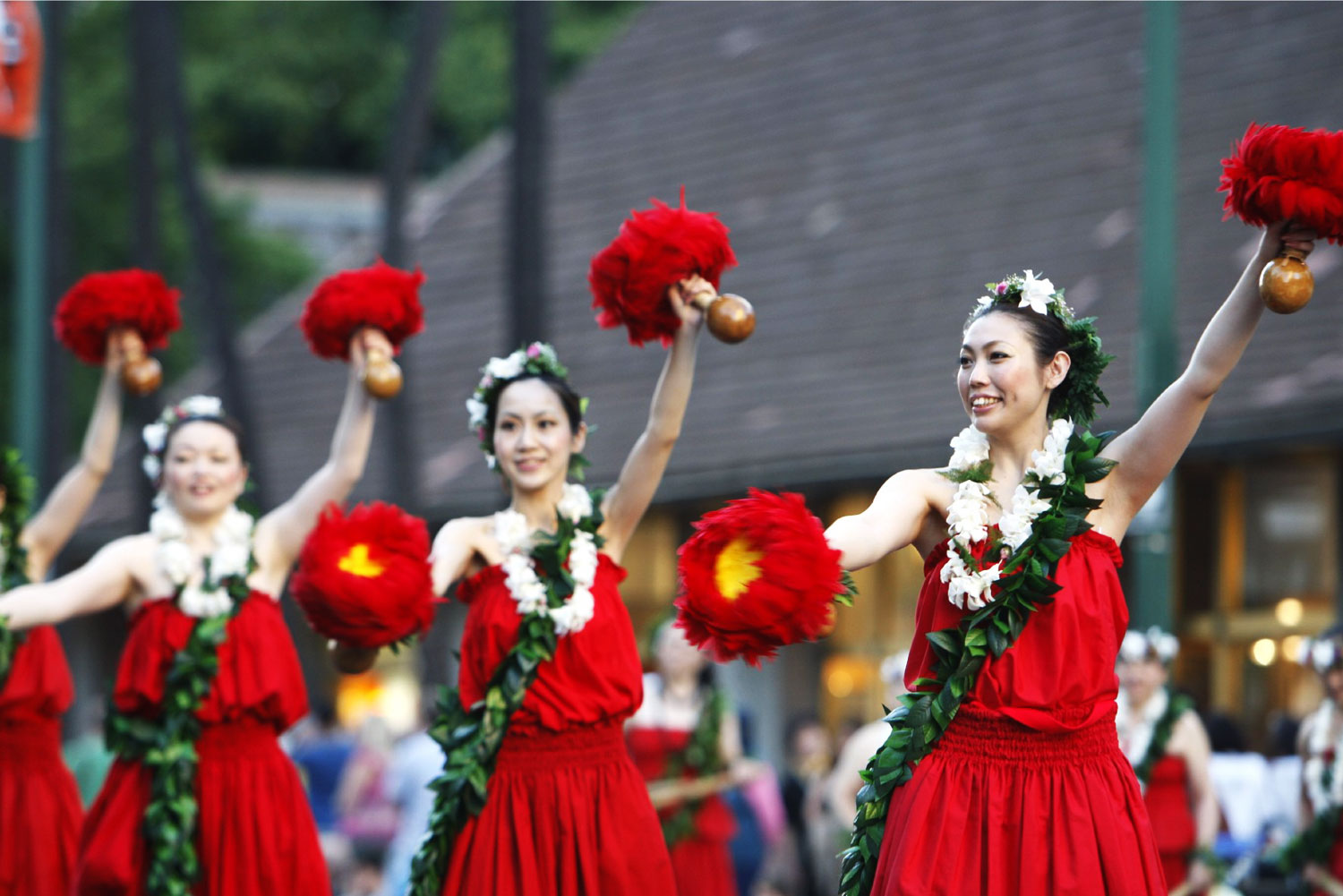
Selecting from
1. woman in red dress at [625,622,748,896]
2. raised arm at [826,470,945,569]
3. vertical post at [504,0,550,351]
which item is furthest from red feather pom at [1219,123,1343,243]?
vertical post at [504,0,550,351]

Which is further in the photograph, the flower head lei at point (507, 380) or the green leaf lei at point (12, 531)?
the green leaf lei at point (12, 531)

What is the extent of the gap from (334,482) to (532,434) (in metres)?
0.81

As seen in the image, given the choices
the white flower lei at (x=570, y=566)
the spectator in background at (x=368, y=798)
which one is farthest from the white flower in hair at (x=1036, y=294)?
the spectator in background at (x=368, y=798)

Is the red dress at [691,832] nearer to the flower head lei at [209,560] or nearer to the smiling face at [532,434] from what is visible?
the flower head lei at [209,560]

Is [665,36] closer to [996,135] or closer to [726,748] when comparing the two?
[996,135]

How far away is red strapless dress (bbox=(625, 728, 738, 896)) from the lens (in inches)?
362

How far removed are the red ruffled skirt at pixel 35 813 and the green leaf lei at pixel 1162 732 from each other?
4043 millimetres

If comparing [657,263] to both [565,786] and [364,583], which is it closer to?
[364,583]

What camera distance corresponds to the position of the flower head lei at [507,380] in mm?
5707

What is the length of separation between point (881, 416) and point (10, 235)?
14.5 m

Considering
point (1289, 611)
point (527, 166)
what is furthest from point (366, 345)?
point (1289, 611)

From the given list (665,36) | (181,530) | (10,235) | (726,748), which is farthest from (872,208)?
(10,235)

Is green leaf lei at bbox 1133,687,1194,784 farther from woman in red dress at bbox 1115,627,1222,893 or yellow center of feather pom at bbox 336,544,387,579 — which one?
yellow center of feather pom at bbox 336,544,387,579

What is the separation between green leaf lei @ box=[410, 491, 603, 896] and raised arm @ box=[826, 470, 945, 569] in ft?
4.38
